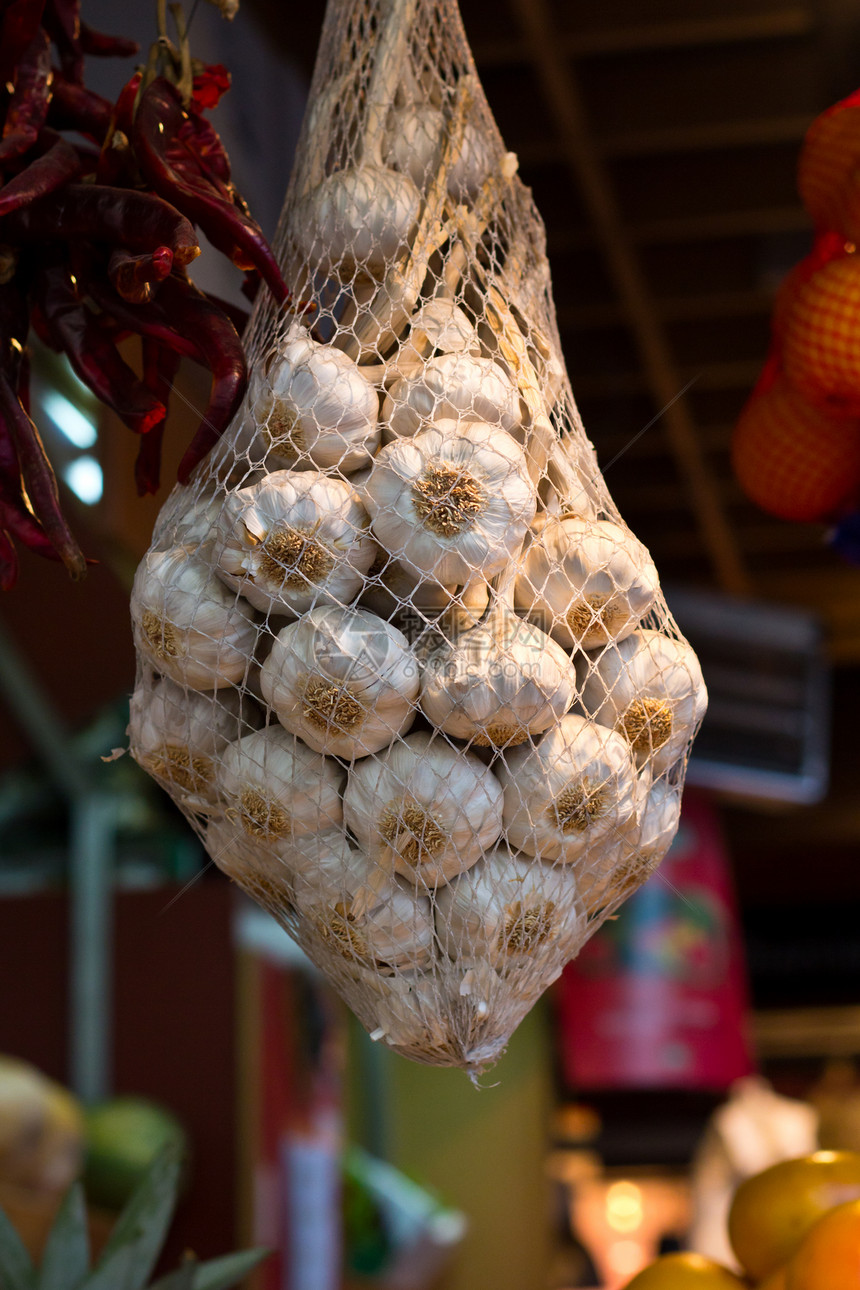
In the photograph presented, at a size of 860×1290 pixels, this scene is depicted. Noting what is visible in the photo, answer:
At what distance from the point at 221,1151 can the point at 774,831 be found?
4.00 metres

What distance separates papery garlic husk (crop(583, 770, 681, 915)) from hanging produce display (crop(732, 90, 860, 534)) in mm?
581

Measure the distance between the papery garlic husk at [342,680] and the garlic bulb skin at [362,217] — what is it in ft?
1.04

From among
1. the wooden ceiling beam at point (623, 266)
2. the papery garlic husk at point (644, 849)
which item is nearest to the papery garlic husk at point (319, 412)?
the papery garlic husk at point (644, 849)

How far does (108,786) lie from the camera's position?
311 centimetres

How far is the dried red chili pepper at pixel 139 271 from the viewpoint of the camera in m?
0.95

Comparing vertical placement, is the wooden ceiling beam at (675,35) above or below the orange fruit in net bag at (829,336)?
above

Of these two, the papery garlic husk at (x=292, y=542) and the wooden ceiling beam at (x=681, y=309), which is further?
the wooden ceiling beam at (x=681, y=309)

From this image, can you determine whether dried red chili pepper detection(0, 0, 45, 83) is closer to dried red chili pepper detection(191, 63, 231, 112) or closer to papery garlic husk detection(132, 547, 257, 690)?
dried red chili pepper detection(191, 63, 231, 112)

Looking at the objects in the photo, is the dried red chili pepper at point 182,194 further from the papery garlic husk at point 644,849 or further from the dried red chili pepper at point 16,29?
the papery garlic husk at point 644,849

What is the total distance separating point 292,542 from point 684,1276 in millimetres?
841

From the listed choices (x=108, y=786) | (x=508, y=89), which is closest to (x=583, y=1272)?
(x=108, y=786)

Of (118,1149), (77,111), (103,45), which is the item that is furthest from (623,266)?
(118,1149)

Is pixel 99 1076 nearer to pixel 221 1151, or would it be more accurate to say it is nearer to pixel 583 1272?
pixel 221 1151

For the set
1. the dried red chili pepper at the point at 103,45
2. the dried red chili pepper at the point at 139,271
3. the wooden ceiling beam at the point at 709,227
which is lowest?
the dried red chili pepper at the point at 139,271
